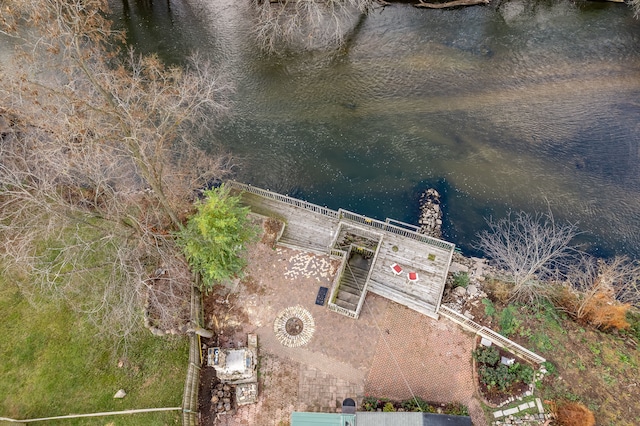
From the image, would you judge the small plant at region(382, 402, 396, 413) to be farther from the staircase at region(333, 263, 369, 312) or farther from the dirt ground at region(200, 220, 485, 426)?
the staircase at region(333, 263, 369, 312)

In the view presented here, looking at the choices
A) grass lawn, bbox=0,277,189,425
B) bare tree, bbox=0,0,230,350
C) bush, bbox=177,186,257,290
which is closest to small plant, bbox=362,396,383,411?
grass lawn, bbox=0,277,189,425

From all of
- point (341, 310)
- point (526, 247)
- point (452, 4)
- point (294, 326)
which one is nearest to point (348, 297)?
point (341, 310)

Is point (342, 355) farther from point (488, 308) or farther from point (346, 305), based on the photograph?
point (488, 308)

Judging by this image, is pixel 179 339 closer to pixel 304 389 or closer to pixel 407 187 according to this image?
pixel 304 389

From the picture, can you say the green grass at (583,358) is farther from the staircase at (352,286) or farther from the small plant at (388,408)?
the staircase at (352,286)

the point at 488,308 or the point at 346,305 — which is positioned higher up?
the point at 488,308
